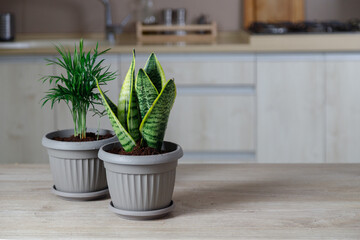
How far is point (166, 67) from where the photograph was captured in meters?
3.23

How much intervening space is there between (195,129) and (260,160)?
0.42 m

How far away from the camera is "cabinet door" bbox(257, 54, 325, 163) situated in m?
3.21

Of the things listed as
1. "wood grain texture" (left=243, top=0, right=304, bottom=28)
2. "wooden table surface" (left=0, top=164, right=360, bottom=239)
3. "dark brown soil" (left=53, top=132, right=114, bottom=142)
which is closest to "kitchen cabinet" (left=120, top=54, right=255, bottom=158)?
"wood grain texture" (left=243, top=0, right=304, bottom=28)

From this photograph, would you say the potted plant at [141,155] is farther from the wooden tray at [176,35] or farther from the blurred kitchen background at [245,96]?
the wooden tray at [176,35]

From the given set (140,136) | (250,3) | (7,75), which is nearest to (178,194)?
(140,136)

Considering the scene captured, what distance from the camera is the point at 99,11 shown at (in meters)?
3.91

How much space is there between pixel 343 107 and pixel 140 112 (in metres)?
2.45

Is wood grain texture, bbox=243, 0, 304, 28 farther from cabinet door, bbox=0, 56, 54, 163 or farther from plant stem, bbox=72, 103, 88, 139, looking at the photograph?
plant stem, bbox=72, 103, 88, 139

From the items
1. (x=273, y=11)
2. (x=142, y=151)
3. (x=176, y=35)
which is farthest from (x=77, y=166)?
(x=273, y=11)

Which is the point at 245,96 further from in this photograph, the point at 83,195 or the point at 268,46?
the point at 83,195

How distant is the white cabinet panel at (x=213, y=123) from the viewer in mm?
3256

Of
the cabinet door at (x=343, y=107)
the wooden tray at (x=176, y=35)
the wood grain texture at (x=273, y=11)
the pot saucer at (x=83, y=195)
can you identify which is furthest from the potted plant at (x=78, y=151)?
the wood grain texture at (x=273, y=11)

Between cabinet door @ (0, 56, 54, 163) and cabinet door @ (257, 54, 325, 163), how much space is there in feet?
4.00

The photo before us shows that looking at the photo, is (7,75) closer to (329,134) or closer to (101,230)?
(329,134)
